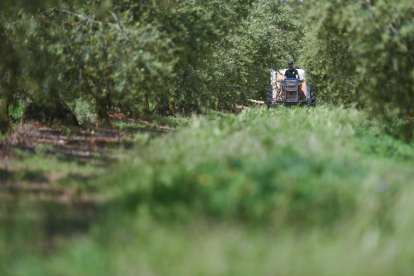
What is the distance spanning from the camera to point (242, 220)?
4.99m

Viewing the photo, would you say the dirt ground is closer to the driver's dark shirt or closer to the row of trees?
the row of trees

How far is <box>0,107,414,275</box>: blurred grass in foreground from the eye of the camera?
4016 millimetres

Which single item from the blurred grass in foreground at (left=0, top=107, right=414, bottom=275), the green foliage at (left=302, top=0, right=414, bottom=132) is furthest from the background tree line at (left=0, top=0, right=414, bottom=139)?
the blurred grass in foreground at (left=0, top=107, right=414, bottom=275)

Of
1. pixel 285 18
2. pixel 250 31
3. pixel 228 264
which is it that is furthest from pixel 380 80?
pixel 285 18

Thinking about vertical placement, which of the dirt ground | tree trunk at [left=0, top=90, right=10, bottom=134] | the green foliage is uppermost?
the green foliage

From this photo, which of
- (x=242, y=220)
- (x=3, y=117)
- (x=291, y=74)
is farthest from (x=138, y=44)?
(x=291, y=74)

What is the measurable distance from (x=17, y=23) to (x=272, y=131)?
5944 millimetres

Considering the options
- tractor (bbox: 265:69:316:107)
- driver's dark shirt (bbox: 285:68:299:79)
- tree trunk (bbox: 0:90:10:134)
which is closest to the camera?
tree trunk (bbox: 0:90:10:134)

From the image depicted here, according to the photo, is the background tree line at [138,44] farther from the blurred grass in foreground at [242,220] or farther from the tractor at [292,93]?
the tractor at [292,93]

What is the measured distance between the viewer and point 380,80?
11414mm

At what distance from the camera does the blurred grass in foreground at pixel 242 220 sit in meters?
4.02

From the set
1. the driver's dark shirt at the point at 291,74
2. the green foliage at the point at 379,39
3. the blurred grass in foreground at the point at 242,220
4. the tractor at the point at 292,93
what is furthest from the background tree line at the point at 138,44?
the driver's dark shirt at the point at 291,74

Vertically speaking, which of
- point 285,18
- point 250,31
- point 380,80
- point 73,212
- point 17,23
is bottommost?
point 73,212

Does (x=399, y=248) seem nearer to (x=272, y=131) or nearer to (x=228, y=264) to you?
(x=228, y=264)
